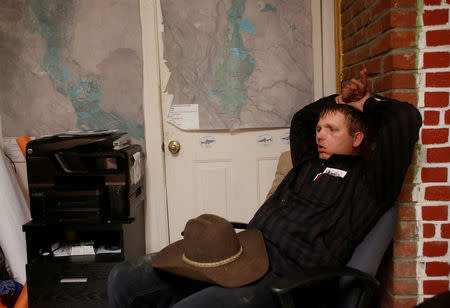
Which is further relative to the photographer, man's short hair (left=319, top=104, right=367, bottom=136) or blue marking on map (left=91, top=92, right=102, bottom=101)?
blue marking on map (left=91, top=92, right=102, bottom=101)

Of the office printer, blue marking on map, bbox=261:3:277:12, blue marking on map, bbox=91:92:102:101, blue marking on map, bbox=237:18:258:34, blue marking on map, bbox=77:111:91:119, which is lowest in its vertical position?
the office printer

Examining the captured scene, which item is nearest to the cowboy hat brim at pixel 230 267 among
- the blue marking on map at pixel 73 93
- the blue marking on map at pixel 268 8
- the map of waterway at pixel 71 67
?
the map of waterway at pixel 71 67

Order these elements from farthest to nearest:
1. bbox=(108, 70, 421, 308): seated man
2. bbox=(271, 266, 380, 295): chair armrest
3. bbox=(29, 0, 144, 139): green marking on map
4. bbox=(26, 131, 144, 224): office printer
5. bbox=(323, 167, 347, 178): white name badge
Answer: bbox=(29, 0, 144, 139): green marking on map → bbox=(26, 131, 144, 224): office printer → bbox=(323, 167, 347, 178): white name badge → bbox=(108, 70, 421, 308): seated man → bbox=(271, 266, 380, 295): chair armrest

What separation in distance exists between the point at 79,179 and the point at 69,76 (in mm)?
755

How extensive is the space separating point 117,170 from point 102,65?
78 cm

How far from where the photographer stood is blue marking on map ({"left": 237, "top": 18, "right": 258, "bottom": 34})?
92.8 inches

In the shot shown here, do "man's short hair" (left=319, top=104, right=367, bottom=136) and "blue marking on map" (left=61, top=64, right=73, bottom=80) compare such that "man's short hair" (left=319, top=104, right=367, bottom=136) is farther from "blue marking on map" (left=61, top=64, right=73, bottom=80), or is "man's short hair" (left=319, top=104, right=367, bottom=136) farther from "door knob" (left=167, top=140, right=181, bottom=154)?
"blue marking on map" (left=61, top=64, right=73, bottom=80)

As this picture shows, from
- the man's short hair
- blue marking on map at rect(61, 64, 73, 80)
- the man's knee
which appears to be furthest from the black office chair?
blue marking on map at rect(61, 64, 73, 80)

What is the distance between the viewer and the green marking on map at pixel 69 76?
7.68ft

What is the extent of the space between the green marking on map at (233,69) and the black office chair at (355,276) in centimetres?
123

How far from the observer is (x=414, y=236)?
1675 mm

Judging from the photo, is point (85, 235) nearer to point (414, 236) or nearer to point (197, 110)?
point (197, 110)

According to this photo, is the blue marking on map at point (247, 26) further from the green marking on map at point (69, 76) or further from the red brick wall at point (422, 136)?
the green marking on map at point (69, 76)

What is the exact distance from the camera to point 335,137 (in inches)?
66.2
